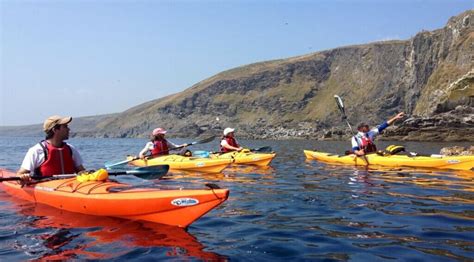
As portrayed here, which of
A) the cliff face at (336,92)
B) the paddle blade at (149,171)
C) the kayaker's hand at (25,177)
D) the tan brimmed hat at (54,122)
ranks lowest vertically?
the paddle blade at (149,171)

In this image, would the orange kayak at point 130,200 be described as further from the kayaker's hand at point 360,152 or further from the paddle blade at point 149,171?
the kayaker's hand at point 360,152

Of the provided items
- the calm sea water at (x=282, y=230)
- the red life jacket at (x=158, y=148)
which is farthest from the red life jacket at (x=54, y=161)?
the red life jacket at (x=158, y=148)

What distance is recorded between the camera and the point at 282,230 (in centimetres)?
654

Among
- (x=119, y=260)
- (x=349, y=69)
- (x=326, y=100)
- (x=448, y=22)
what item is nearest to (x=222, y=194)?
(x=119, y=260)

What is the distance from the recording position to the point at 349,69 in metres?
132

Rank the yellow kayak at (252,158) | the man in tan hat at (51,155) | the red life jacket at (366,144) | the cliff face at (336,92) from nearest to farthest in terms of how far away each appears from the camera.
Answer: the man in tan hat at (51,155), the yellow kayak at (252,158), the red life jacket at (366,144), the cliff face at (336,92)

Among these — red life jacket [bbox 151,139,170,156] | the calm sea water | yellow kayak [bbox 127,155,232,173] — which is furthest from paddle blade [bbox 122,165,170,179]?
red life jacket [bbox 151,139,170,156]

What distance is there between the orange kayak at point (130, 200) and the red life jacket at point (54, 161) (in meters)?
0.25

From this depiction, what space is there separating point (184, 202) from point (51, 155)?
4.00m

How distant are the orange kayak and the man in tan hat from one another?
321mm

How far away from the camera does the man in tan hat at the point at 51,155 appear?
8.64m

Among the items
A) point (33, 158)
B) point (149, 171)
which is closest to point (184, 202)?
point (149, 171)

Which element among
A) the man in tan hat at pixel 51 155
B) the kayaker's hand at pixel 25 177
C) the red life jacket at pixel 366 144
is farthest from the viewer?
the red life jacket at pixel 366 144

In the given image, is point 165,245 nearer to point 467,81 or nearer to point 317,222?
point 317,222
